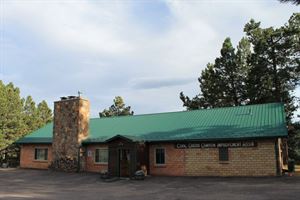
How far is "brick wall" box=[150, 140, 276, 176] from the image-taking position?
71.6ft

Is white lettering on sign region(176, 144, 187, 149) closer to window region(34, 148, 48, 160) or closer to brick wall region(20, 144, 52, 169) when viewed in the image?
brick wall region(20, 144, 52, 169)

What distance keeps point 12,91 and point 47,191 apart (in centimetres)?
3081

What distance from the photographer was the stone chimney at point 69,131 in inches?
1128

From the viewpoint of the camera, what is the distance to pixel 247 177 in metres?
21.8

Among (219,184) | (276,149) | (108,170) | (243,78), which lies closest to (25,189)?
(108,170)

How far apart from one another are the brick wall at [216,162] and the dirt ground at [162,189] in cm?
105

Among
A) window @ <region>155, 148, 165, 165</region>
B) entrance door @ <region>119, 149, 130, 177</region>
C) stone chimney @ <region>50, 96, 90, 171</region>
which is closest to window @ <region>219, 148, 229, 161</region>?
window @ <region>155, 148, 165, 165</region>

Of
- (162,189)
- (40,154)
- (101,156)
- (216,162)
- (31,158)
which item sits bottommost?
(162,189)

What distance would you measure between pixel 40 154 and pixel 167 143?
43.6ft

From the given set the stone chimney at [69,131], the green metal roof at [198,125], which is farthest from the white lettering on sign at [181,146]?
the stone chimney at [69,131]

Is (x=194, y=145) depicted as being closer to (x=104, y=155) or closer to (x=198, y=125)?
(x=198, y=125)

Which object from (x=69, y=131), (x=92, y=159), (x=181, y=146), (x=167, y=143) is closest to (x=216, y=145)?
(x=181, y=146)

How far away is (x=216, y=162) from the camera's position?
2331 cm

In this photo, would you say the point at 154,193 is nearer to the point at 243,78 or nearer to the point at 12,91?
the point at 243,78
